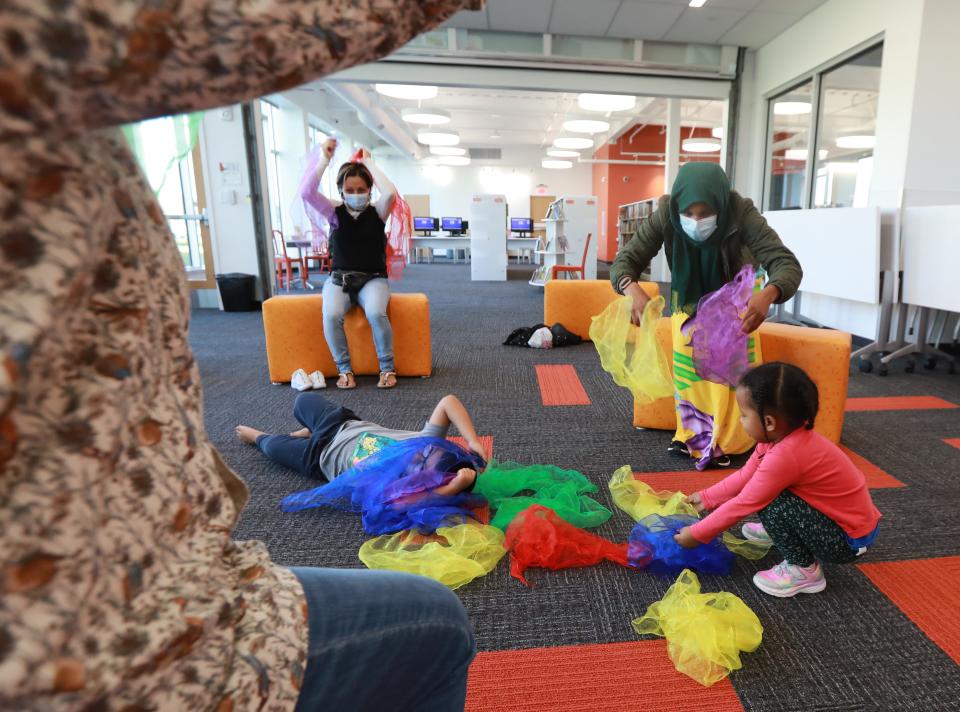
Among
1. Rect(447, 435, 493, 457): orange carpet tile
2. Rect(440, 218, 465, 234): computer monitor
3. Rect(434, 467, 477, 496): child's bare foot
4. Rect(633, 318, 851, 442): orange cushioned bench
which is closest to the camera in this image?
Rect(434, 467, 477, 496): child's bare foot

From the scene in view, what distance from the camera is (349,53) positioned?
1.30 ft

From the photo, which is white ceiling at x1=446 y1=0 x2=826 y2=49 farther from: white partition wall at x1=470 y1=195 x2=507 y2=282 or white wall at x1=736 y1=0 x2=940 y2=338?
white partition wall at x1=470 y1=195 x2=507 y2=282

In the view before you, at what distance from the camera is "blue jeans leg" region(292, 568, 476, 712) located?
559mm

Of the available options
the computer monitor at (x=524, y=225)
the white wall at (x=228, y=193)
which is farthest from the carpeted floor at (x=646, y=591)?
the computer monitor at (x=524, y=225)

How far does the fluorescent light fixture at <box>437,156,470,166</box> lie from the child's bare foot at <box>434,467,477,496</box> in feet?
59.0

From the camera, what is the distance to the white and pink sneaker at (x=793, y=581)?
153 centimetres

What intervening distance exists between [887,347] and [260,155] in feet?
21.7

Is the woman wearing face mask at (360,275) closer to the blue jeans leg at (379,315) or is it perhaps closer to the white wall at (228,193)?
the blue jeans leg at (379,315)

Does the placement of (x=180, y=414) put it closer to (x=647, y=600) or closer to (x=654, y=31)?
(x=647, y=600)

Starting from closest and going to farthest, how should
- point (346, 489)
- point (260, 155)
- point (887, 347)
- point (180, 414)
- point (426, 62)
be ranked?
point (180, 414), point (346, 489), point (887, 347), point (260, 155), point (426, 62)

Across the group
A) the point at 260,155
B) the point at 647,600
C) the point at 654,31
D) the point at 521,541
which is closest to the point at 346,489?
the point at 521,541

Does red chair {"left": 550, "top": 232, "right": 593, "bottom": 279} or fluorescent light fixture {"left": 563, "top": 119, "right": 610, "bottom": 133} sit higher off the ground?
fluorescent light fixture {"left": 563, "top": 119, "right": 610, "bottom": 133}

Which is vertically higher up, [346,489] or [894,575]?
[346,489]

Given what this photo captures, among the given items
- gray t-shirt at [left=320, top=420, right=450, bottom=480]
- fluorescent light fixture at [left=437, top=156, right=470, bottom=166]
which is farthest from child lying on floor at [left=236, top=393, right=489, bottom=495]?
fluorescent light fixture at [left=437, top=156, right=470, bottom=166]
